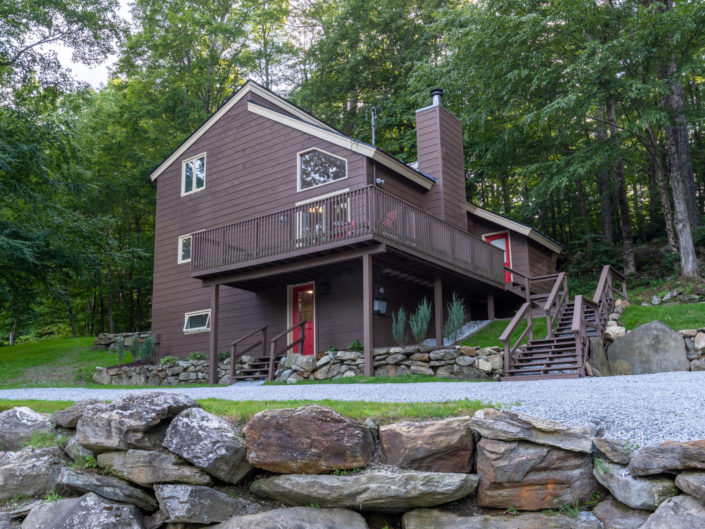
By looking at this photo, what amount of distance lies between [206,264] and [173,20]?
58.8 feet

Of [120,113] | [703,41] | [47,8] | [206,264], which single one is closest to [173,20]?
[120,113]

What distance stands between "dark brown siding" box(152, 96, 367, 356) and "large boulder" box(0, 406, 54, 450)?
9200 millimetres

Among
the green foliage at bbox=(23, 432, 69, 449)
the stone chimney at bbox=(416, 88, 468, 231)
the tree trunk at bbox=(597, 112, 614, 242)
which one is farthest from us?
the tree trunk at bbox=(597, 112, 614, 242)

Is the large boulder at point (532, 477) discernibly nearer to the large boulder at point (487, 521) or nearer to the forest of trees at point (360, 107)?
the large boulder at point (487, 521)

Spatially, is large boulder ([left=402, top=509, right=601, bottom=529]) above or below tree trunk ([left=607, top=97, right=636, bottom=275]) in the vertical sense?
below

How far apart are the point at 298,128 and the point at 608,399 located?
12809 mm

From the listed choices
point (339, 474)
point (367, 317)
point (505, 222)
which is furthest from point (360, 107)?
point (339, 474)

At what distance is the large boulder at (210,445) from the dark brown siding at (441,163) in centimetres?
1203

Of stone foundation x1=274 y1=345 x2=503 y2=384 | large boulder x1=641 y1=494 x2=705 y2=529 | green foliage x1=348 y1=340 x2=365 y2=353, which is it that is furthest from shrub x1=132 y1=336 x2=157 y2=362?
large boulder x1=641 y1=494 x2=705 y2=529

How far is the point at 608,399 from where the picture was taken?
22.5ft

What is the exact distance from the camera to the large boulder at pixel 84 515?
6258mm

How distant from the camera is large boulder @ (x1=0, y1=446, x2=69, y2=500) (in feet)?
22.8

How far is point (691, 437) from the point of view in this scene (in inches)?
214

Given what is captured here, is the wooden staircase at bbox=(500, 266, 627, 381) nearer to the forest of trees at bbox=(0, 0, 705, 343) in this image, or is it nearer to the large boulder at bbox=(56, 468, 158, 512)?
the forest of trees at bbox=(0, 0, 705, 343)
